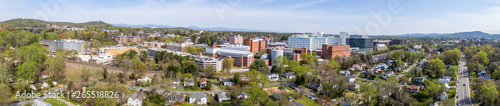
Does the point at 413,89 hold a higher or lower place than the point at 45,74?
lower

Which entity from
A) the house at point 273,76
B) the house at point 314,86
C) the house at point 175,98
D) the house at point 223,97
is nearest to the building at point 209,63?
the house at point 273,76

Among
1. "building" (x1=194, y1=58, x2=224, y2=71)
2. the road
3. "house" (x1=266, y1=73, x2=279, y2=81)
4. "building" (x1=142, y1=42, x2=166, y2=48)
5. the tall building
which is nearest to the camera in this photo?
the road

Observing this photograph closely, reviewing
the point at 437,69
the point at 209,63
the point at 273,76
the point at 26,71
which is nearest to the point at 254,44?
the point at 209,63

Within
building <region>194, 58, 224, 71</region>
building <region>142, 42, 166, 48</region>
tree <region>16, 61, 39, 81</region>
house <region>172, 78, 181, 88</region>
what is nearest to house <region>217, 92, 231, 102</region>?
house <region>172, 78, 181, 88</region>

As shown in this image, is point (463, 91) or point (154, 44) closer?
point (463, 91)

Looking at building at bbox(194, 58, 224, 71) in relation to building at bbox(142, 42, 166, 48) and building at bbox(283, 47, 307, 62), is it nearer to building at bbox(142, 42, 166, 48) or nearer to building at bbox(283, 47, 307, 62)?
building at bbox(283, 47, 307, 62)

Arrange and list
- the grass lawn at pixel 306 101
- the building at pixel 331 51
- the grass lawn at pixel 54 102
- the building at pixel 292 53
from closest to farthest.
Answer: the grass lawn at pixel 54 102 → the grass lawn at pixel 306 101 → the building at pixel 292 53 → the building at pixel 331 51

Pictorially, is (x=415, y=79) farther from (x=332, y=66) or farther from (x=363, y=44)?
(x=363, y=44)

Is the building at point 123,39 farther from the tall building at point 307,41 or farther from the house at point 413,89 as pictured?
the house at point 413,89

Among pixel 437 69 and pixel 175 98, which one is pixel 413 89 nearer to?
pixel 437 69
